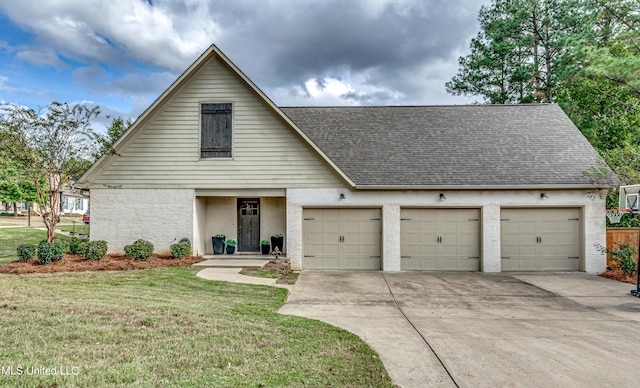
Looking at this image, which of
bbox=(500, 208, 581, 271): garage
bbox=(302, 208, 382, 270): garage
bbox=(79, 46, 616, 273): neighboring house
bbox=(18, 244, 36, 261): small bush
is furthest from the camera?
bbox=(302, 208, 382, 270): garage

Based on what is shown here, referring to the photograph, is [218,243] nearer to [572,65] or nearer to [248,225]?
[248,225]

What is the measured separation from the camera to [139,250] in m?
10.5

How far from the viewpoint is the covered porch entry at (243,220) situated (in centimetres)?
1274

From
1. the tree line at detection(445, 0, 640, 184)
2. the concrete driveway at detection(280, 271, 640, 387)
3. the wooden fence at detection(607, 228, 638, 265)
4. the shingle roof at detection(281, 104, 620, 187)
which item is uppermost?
the tree line at detection(445, 0, 640, 184)

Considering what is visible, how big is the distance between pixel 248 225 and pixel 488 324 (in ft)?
30.4

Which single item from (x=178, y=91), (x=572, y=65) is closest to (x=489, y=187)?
(x=178, y=91)

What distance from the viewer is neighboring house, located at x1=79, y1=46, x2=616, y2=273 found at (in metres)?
11.0

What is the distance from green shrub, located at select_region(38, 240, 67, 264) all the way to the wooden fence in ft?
58.4

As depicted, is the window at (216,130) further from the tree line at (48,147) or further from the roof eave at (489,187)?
the roof eave at (489,187)

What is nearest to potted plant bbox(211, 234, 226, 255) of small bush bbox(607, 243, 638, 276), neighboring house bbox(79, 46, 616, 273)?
neighboring house bbox(79, 46, 616, 273)

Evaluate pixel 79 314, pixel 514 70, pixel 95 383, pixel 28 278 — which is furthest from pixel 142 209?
pixel 514 70

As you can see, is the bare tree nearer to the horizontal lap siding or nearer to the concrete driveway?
the horizontal lap siding

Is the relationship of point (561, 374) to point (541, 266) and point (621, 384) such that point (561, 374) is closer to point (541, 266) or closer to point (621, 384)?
point (621, 384)

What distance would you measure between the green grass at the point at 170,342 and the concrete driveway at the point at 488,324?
2.06 ft
